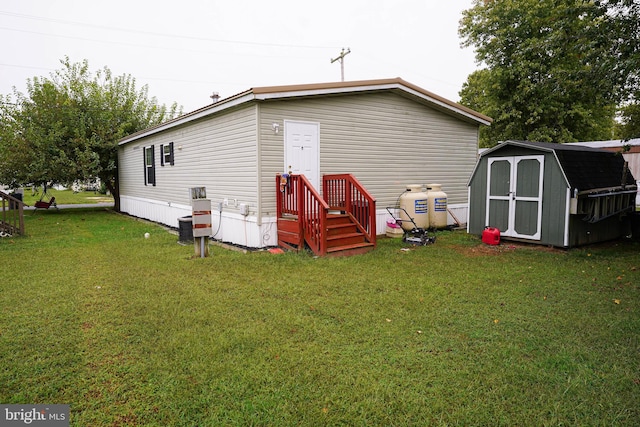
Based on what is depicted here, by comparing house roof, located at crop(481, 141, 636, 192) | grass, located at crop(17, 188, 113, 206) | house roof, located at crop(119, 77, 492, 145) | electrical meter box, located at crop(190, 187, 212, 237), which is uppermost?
house roof, located at crop(119, 77, 492, 145)

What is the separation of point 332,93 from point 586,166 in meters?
5.17

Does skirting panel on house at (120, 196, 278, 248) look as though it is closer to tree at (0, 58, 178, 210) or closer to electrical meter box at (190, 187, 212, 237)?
electrical meter box at (190, 187, 212, 237)

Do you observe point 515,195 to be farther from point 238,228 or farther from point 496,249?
point 238,228

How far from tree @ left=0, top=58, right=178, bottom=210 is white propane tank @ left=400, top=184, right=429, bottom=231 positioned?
11995 millimetres

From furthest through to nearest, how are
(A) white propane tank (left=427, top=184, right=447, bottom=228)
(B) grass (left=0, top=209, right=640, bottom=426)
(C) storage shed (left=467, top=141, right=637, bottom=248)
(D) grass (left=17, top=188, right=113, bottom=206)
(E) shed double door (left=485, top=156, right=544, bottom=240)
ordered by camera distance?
1. (D) grass (left=17, top=188, right=113, bottom=206)
2. (A) white propane tank (left=427, top=184, right=447, bottom=228)
3. (E) shed double door (left=485, top=156, right=544, bottom=240)
4. (C) storage shed (left=467, top=141, right=637, bottom=248)
5. (B) grass (left=0, top=209, right=640, bottom=426)

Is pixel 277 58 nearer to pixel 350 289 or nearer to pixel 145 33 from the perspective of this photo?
pixel 145 33

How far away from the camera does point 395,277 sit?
18.4ft

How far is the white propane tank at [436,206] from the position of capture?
9711 millimetres

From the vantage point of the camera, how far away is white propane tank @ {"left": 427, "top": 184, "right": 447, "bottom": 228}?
31.9ft

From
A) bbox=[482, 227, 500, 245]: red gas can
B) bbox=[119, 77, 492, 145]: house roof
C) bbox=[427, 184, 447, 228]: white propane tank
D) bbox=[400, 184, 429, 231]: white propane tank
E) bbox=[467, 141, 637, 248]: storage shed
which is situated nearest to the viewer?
bbox=[119, 77, 492, 145]: house roof

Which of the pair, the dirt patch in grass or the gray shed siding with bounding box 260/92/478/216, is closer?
the dirt patch in grass

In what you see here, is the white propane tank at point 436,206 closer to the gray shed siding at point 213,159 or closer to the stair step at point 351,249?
the stair step at point 351,249

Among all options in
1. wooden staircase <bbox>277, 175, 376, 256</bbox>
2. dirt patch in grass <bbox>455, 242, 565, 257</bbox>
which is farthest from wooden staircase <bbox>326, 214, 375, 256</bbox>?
dirt patch in grass <bbox>455, 242, 565, 257</bbox>

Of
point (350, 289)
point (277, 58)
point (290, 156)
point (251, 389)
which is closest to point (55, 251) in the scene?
point (290, 156)
